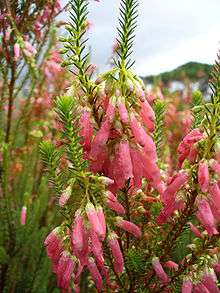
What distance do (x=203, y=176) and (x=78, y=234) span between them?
1.28 ft

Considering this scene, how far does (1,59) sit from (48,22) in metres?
0.53

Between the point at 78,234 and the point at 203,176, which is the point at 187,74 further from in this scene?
the point at 78,234

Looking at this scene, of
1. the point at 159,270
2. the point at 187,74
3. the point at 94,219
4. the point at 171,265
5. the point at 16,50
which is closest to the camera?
the point at 94,219

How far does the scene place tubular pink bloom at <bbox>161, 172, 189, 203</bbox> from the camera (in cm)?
155

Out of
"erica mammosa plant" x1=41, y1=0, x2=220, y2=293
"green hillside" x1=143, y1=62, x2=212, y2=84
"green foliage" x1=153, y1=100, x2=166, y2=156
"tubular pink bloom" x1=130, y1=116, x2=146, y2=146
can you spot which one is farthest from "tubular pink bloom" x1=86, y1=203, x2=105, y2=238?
"green hillside" x1=143, y1=62, x2=212, y2=84

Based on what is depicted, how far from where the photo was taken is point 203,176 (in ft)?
4.82

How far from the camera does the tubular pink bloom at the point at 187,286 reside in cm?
172

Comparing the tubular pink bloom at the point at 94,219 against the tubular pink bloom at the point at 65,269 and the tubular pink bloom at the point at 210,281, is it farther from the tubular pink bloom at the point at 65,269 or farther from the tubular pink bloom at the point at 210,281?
the tubular pink bloom at the point at 210,281

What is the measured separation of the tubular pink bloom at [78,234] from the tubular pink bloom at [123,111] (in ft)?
0.96

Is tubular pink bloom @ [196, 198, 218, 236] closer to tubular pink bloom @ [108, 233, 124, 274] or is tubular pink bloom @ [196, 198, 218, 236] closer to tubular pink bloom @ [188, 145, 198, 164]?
tubular pink bloom @ [188, 145, 198, 164]

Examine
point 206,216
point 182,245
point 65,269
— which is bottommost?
point 182,245

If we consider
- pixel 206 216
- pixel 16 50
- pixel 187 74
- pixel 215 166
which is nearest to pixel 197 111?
pixel 215 166

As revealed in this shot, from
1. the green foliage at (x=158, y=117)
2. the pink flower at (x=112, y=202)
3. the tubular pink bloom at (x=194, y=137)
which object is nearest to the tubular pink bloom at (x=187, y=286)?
the pink flower at (x=112, y=202)

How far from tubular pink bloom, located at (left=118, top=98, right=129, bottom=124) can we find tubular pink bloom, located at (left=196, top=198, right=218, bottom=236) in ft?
1.10
